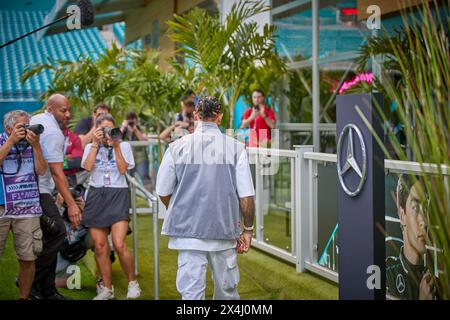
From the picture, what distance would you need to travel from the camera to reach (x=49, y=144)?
5008mm

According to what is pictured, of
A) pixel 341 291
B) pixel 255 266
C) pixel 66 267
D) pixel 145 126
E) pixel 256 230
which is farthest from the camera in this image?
pixel 145 126

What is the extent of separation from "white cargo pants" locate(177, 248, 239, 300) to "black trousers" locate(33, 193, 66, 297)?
5.06ft

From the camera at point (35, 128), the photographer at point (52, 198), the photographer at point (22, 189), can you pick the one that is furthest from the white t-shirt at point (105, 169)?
the camera at point (35, 128)

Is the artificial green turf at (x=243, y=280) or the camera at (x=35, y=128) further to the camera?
the artificial green turf at (x=243, y=280)

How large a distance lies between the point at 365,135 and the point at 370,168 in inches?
6.8


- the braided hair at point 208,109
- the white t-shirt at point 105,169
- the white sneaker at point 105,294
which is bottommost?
the white sneaker at point 105,294

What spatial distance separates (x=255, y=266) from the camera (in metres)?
6.44

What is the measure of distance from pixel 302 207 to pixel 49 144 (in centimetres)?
220

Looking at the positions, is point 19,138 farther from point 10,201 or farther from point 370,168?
point 370,168

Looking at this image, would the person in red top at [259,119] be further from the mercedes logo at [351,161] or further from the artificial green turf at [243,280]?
the mercedes logo at [351,161]

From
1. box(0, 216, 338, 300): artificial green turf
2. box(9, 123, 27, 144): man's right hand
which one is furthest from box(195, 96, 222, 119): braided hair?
box(0, 216, 338, 300): artificial green turf

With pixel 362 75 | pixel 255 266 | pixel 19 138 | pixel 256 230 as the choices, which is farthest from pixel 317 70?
pixel 19 138

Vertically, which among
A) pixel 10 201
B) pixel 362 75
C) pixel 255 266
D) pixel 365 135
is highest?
pixel 362 75

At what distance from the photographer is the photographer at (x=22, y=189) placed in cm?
464
